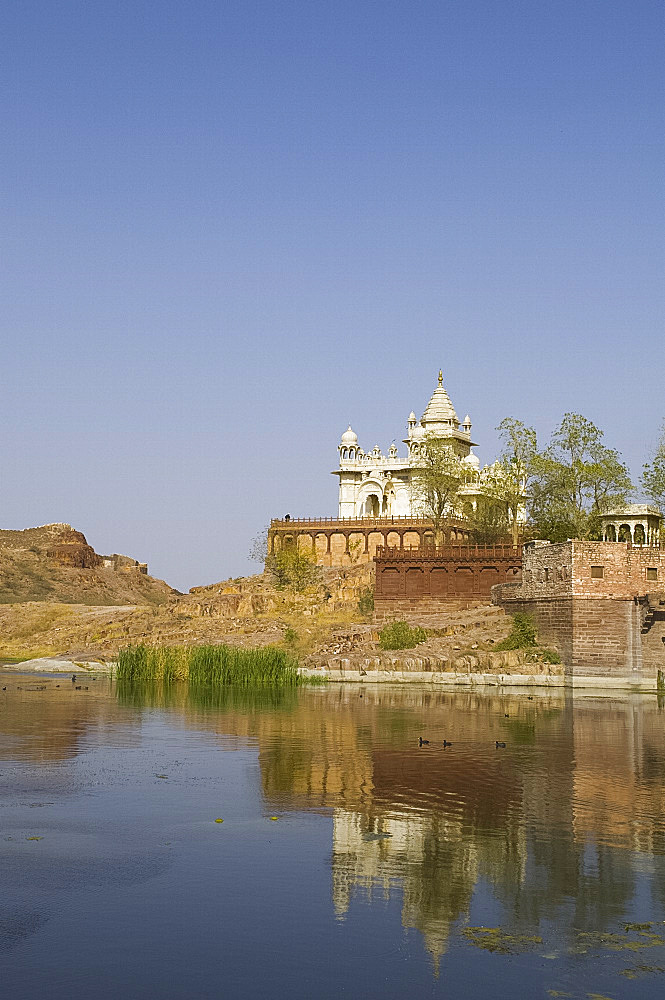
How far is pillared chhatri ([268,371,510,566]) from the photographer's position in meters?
80.9

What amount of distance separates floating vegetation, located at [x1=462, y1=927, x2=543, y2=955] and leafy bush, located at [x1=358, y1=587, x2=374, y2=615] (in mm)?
52725

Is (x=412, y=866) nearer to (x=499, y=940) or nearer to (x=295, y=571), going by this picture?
(x=499, y=940)

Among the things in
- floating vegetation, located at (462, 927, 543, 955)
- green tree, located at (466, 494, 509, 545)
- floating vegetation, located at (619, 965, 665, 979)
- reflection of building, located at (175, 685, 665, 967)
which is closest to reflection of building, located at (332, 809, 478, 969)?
reflection of building, located at (175, 685, 665, 967)

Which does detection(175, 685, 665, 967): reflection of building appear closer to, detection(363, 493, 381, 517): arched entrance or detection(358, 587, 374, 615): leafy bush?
detection(358, 587, 374, 615): leafy bush

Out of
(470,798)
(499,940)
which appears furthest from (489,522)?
(499,940)

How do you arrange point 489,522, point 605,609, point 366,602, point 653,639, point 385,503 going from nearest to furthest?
point 653,639
point 605,609
point 366,602
point 489,522
point 385,503

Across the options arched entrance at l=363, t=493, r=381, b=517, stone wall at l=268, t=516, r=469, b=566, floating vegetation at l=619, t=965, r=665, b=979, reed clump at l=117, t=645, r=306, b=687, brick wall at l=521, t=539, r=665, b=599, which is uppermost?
arched entrance at l=363, t=493, r=381, b=517

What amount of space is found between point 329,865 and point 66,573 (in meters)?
124

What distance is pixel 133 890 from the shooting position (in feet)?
47.9

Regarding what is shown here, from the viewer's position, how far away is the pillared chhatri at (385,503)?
8094 centimetres

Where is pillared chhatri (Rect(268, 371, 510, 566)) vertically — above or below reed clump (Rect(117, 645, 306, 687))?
above

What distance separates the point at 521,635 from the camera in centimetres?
5284

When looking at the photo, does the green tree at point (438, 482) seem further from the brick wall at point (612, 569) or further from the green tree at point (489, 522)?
the brick wall at point (612, 569)

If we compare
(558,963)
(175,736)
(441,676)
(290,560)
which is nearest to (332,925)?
(558,963)
